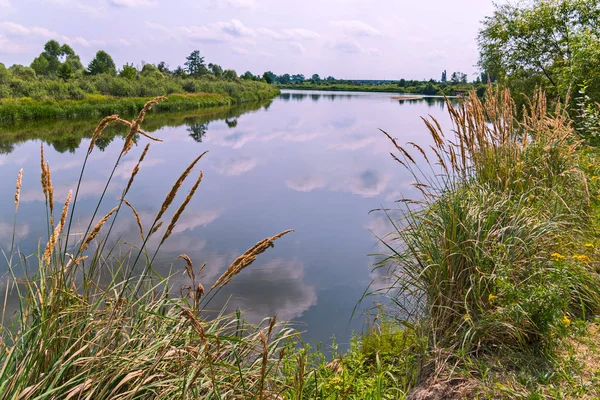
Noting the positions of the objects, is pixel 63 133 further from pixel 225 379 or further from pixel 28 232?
pixel 225 379

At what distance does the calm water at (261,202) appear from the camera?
18.7 feet

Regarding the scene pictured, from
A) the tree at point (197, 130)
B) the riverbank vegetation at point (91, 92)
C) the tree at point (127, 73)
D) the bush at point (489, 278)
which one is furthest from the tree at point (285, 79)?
the bush at point (489, 278)

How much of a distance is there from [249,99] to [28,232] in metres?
46.9

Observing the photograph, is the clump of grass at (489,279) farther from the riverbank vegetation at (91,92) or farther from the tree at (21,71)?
the tree at (21,71)

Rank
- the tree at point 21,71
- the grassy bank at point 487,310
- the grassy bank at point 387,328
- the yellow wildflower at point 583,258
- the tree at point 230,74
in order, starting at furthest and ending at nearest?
1. the tree at point 230,74
2. the tree at point 21,71
3. the yellow wildflower at point 583,258
4. the grassy bank at point 487,310
5. the grassy bank at point 387,328

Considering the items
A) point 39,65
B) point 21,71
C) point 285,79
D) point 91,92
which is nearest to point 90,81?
point 91,92

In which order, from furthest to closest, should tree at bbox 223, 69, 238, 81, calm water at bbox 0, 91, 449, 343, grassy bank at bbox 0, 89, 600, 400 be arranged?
tree at bbox 223, 69, 238, 81
calm water at bbox 0, 91, 449, 343
grassy bank at bbox 0, 89, 600, 400

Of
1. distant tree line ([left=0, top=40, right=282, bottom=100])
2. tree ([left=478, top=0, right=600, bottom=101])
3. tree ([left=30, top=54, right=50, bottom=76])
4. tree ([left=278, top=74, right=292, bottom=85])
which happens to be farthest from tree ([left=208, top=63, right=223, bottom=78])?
tree ([left=278, top=74, right=292, bottom=85])

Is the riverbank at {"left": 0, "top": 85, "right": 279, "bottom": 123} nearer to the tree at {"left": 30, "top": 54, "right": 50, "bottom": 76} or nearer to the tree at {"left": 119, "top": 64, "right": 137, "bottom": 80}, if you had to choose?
the tree at {"left": 119, "top": 64, "right": 137, "bottom": 80}

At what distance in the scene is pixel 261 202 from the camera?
10.2m

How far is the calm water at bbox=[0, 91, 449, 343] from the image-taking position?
5688mm

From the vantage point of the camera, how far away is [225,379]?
1.92 meters

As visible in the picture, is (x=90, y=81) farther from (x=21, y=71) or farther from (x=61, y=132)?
(x=61, y=132)

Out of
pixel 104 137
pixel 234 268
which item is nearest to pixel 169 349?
pixel 234 268
